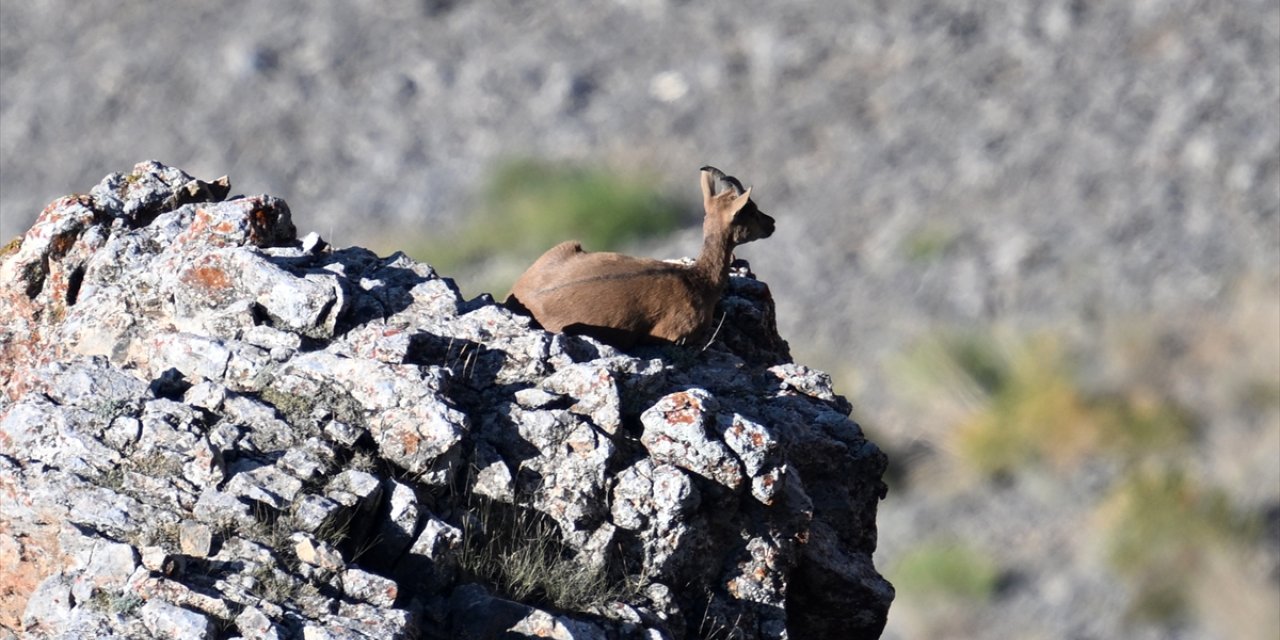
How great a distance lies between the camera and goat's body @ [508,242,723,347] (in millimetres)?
9719

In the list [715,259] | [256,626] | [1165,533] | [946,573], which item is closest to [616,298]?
[715,259]

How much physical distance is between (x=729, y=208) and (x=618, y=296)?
6.85 feet

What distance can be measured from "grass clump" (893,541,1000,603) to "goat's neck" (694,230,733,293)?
37.3 ft

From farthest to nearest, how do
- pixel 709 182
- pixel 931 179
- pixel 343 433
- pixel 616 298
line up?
pixel 931 179 → pixel 709 182 → pixel 616 298 → pixel 343 433

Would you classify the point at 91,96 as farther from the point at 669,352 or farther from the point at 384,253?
the point at 669,352

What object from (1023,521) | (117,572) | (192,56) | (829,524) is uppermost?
(192,56)

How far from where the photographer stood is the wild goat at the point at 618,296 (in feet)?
31.9

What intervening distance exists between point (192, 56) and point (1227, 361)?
15.9 meters

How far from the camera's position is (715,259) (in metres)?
10.9

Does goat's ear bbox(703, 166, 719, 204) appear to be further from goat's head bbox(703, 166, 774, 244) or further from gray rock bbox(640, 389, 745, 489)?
gray rock bbox(640, 389, 745, 489)

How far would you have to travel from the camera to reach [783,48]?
86.7ft

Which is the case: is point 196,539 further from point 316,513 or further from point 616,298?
point 616,298

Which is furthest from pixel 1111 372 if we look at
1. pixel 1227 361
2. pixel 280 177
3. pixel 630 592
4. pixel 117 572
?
pixel 117 572

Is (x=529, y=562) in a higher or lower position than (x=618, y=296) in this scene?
lower
